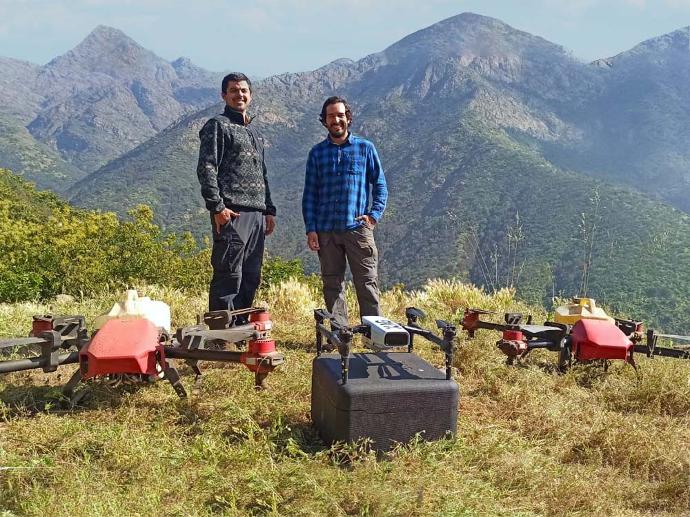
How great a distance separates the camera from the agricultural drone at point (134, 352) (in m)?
3.71

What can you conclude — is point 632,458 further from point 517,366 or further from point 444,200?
point 444,200

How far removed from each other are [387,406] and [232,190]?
2.80m

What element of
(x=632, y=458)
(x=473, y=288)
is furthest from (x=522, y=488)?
(x=473, y=288)

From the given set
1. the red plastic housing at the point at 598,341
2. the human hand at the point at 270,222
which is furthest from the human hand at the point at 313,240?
the red plastic housing at the point at 598,341

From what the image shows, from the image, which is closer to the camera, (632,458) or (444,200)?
(632,458)

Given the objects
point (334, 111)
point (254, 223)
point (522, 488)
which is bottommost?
point (522, 488)

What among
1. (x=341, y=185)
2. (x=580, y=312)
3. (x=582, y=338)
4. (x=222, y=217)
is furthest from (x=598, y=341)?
(x=222, y=217)

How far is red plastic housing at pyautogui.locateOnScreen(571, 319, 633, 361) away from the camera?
4656 millimetres

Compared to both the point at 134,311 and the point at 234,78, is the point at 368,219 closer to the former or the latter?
the point at 234,78

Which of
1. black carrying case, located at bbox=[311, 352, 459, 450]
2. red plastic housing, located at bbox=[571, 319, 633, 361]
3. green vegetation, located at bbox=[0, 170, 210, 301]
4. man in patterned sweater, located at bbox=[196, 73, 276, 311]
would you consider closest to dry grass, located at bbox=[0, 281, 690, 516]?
black carrying case, located at bbox=[311, 352, 459, 450]

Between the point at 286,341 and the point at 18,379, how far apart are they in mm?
2469

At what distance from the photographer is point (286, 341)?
20.5 ft

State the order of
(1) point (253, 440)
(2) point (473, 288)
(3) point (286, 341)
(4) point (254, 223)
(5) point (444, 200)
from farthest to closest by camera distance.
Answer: (5) point (444, 200)
(2) point (473, 288)
(3) point (286, 341)
(4) point (254, 223)
(1) point (253, 440)

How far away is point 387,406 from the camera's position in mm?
3385
